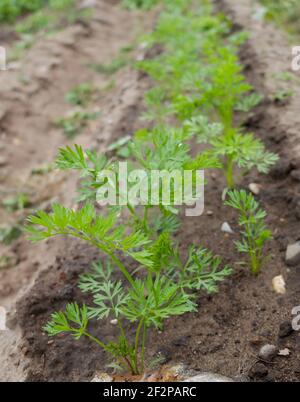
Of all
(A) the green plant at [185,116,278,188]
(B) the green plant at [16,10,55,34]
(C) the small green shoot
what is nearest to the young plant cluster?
(A) the green plant at [185,116,278,188]

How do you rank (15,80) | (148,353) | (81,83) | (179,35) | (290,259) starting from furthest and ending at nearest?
(81,83), (15,80), (179,35), (290,259), (148,353)

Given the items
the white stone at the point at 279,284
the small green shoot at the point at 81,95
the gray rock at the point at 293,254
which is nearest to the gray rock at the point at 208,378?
the white stone at the point at 279,284

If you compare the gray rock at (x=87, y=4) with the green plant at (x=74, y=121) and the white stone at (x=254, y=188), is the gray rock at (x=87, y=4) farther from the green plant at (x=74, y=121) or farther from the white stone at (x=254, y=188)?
the white stone at (x=254, y=188)

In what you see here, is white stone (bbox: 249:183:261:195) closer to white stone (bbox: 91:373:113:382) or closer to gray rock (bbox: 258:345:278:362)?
gray rock (bbox: 258:345:278:362)

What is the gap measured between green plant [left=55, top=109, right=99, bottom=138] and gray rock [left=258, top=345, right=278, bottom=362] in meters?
3.58

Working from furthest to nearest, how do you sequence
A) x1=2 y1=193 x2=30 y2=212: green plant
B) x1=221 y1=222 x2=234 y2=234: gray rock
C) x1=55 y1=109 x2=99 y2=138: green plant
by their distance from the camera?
x1=55 y1=109 x2=99 y2=138: green plant
x1=2 y1=193 x2=30 y2=212: green plant
x1=221 y1=222 x2=234 y2=234: gray rock

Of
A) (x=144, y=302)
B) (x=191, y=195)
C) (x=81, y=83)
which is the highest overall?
(x=191, y=195)

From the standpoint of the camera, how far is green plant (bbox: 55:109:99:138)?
517cm

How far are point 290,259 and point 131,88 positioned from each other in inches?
117

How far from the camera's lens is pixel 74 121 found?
5348mm

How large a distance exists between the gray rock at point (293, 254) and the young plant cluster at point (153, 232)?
0.15 m

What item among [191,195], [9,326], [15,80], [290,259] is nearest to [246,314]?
[290,259]
